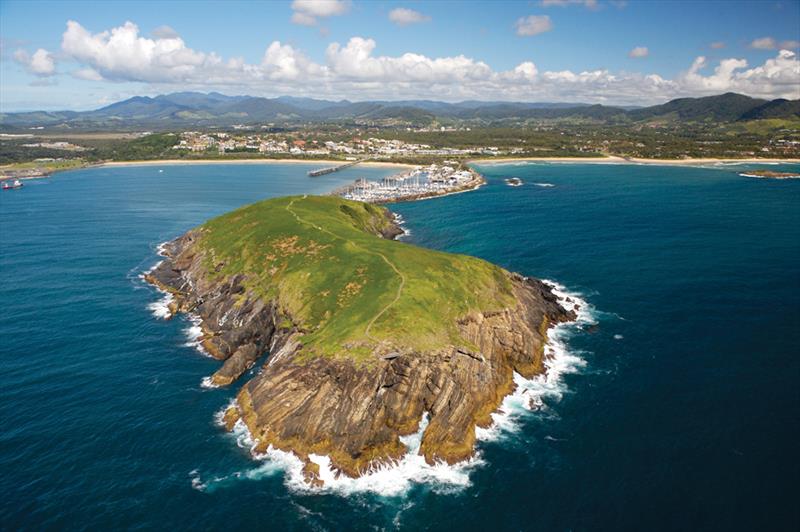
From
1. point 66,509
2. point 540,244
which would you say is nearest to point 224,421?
point 66,509

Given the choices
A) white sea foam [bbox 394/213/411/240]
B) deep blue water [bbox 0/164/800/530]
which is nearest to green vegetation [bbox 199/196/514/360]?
deep blue water [bbox 0/164/800/530]

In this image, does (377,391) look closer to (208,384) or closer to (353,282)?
(353,282)

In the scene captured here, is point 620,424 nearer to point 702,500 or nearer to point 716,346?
point 702,500

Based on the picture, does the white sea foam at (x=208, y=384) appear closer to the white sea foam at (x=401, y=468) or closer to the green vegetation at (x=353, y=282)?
the white sea foam at (x=401, y=468)

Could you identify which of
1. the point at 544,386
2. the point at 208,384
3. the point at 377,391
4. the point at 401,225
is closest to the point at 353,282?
the point at 377,391

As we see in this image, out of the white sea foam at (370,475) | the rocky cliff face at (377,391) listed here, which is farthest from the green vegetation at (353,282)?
the white sea foam at (370,475)

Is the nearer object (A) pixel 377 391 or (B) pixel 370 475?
(B) pixel 370 475

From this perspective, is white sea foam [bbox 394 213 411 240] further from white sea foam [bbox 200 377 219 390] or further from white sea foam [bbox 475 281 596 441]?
white sea foam [bbox 200 377 219 390]
